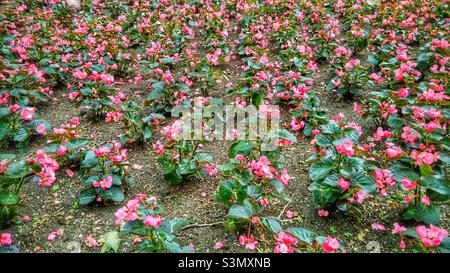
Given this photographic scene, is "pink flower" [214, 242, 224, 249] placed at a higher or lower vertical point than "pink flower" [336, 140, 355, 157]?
lower

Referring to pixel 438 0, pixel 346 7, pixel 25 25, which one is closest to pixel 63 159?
pixel 25 25

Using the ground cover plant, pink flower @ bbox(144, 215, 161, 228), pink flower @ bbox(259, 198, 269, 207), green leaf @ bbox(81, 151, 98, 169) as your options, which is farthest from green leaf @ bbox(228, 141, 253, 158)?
A: green leaf @ bbox(81, 151, 98, 169)

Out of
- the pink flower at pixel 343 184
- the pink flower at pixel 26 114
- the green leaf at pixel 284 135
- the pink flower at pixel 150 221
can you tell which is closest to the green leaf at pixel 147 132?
the pink flower at pixel 26 114

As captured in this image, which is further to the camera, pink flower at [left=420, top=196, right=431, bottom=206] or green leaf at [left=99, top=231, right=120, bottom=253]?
green leaf at [left=99, top=231, right=120, bottom=253]

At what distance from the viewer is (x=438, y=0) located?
6203mm

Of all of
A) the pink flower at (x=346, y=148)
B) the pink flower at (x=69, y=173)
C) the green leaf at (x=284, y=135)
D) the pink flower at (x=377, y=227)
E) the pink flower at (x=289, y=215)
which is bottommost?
the pink flower at (x=289, y=215)

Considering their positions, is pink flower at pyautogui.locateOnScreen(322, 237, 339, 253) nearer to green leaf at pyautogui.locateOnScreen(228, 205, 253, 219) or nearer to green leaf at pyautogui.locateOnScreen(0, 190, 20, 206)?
green leaf at pyautogui.locateOnScreen(228, 205, 253, 219)

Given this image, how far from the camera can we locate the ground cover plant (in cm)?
248

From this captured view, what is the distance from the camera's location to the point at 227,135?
10.1 feet

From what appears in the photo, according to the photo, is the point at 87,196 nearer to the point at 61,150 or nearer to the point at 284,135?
the point at 61,150

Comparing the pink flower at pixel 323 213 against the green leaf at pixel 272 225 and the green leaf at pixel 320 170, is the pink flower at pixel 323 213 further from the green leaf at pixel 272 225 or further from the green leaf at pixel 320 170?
the green leaf at pixel 272 225

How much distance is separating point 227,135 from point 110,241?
1359 millimetres

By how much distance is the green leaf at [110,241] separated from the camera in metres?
2.46
